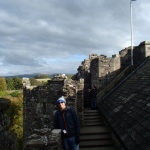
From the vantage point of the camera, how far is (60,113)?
6121mm

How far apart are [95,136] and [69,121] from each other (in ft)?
14.2

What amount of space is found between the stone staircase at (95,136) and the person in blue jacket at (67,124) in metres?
3.01

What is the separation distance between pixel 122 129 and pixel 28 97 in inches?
335

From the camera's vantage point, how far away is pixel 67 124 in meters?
6.08

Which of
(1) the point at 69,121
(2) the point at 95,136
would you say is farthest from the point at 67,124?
(2) the point at 95,136

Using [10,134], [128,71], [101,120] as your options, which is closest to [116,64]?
[128,71]

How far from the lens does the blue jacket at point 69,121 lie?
6066 mm

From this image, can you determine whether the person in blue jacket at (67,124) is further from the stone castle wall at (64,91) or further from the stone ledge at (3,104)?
the stone ledge at (3,104)

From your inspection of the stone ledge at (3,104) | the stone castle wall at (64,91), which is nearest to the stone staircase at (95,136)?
the stone castle wall at (64,91)

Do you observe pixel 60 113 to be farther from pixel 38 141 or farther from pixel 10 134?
pixel 10 134

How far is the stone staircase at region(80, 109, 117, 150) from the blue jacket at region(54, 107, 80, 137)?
3225 millimetres

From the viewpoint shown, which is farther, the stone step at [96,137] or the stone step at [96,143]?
the stone step at [96,137]

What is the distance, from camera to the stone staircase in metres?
9.20

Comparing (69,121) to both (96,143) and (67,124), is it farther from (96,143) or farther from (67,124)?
(96,143)
